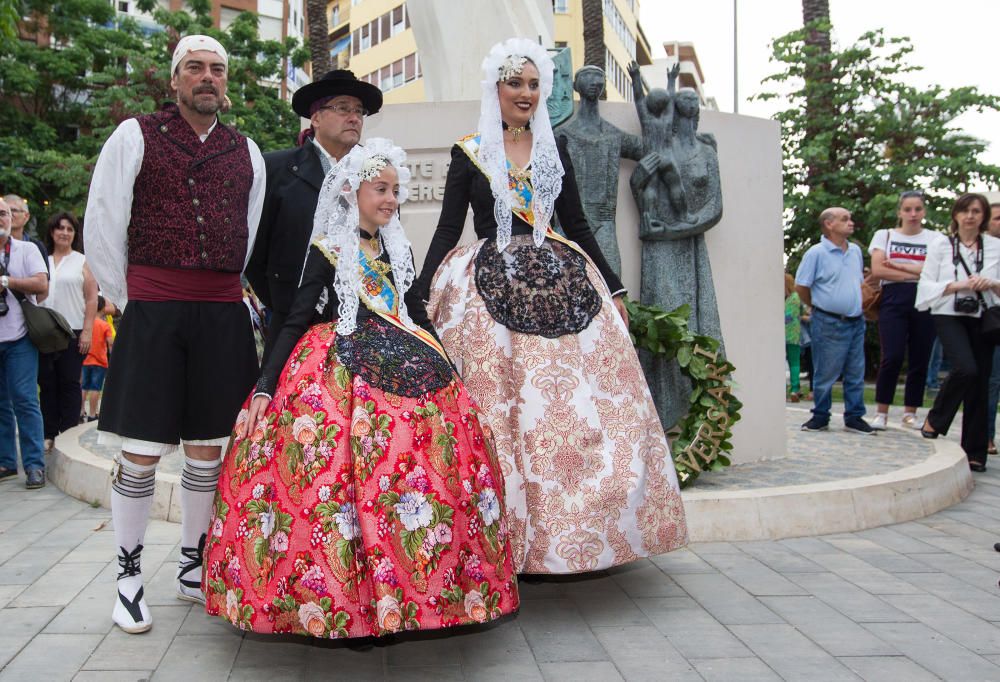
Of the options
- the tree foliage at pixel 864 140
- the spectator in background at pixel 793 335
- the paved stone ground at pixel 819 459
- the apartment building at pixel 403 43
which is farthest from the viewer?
the apartment building at pixel 403 43

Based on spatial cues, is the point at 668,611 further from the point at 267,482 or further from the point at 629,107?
the point at 629,107

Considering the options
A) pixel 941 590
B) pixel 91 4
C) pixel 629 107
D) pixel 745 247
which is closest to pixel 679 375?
pixel 745 247

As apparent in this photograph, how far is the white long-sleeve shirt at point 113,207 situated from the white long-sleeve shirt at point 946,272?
215 inches

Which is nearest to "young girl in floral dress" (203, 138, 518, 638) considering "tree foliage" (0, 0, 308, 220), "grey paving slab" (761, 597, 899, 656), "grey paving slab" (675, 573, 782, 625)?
"grey paving slab" (675, 573, 782, 625)

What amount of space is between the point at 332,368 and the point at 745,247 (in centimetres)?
396

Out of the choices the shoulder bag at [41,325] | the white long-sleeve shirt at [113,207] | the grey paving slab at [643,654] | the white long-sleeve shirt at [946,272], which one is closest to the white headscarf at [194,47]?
the white long-sleeve shirt at [113,207]

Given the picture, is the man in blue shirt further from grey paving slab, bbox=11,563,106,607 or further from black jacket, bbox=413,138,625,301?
grey paving slab, bbox=11,563,106,607

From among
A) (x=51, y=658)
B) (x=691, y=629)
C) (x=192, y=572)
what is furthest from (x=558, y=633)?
(x=51, y=658)

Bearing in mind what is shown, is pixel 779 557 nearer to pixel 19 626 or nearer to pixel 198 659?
pixel 198 659

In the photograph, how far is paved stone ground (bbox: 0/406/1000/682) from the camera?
3232mm

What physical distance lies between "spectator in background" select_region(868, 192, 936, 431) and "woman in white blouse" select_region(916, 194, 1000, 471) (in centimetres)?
92

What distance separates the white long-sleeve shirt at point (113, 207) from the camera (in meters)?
3.49

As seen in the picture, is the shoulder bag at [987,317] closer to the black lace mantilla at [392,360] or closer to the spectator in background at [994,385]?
the spectator in background at [994,385]

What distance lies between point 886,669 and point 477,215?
229 centimetres
